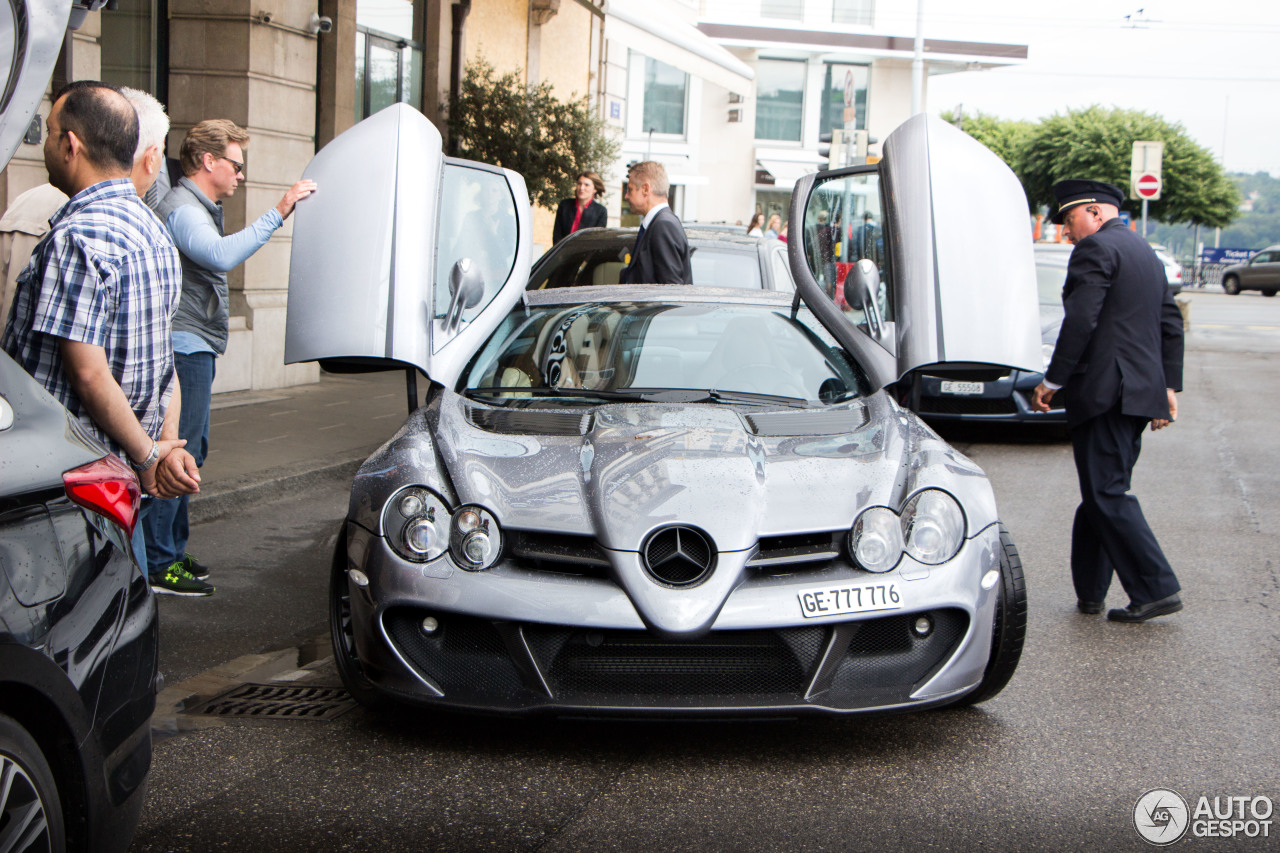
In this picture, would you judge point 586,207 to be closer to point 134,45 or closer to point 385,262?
point 134,45

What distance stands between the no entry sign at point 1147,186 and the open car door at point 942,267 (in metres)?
18.0

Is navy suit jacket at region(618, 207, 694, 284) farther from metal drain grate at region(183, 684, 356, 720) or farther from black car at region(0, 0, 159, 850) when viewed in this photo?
black car at region(0, 0, 159, 850)

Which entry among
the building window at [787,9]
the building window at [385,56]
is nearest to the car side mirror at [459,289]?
the building window at [385,56]

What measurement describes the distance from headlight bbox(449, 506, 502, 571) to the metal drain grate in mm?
841

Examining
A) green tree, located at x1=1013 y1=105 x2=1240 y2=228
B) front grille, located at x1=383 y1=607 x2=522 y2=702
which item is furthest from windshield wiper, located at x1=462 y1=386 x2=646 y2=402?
green tree, located at x1=1013 y1=105 x2=1240 y2=228

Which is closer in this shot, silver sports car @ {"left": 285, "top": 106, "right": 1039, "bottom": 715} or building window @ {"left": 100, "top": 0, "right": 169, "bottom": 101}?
silver sports car @ {"left": 285, "top": 106, "right": 1039, "bottom": 715}

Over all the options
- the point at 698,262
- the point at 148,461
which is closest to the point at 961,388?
the point at 698,262

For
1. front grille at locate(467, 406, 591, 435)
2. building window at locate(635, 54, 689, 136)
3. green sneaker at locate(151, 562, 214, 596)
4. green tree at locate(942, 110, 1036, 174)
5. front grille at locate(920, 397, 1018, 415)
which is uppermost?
green tree at locate(942, 110, 1036, 174)

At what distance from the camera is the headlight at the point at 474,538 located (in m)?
3.61

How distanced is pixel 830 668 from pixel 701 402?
1.38 metres

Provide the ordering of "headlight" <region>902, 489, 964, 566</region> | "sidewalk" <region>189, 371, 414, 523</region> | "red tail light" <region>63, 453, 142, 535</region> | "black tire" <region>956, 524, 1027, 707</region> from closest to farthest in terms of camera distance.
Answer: "red tail light" <region>63, 453, 142, 535</region>, "headlight" <region>902, 489, 964, 566</region>, "black tire" <region>956, 524, 1027, 707</region>, "sidewalk" <region>189, 371, 414, 523</region>

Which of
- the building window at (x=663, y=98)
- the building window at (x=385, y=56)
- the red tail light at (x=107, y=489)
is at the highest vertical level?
the building window at (x=663, y=98)

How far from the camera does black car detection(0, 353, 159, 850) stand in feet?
7.29

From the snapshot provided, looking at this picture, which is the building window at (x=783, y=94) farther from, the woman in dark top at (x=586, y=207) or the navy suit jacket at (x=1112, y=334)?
the navy suit jacket at (x=1112, y=334)
